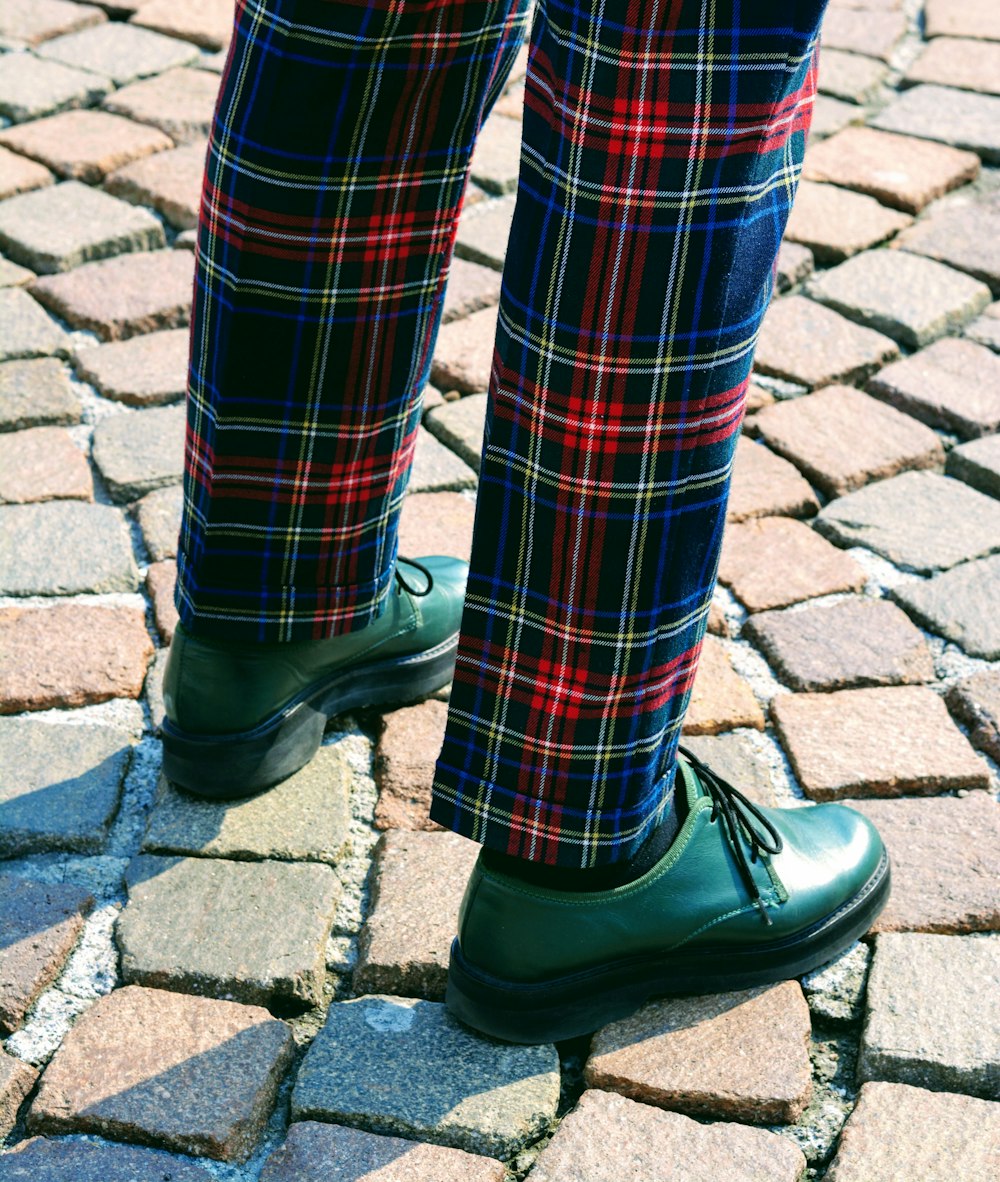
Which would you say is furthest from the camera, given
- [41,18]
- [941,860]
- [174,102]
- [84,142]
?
[41,18]

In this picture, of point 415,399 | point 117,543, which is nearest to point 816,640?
point 415,399

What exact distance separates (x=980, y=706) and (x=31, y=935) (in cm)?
122

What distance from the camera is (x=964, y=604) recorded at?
7.08ft

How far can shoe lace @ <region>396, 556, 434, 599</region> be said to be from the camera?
1.89 m

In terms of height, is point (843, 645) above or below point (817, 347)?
below

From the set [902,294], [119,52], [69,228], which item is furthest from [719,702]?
[119,52]

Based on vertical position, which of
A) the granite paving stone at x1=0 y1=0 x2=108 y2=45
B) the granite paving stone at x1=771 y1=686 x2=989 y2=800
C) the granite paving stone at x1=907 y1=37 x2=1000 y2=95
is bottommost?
the granite paving stone at x1=771 y1=686 x2=989 y2=800

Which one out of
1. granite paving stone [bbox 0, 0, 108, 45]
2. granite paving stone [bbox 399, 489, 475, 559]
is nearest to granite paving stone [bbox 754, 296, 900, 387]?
granite paving stone [bbox 399, 489, 475, 559]

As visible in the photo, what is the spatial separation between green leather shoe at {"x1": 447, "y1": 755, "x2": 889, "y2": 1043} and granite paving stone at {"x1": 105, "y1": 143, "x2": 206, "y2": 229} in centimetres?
191

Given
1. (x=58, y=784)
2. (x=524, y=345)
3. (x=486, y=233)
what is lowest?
(x=58, y=784)

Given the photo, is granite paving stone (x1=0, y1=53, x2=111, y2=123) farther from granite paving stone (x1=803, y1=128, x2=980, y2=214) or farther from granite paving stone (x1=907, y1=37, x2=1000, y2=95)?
granite paving stone (x1=907, y1=37, x2=1000, y2=95)

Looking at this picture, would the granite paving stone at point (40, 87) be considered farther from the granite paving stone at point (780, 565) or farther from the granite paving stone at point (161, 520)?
the granite paving stone at point (780, 565)

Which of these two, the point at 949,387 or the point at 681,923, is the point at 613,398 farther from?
the point at 949,387

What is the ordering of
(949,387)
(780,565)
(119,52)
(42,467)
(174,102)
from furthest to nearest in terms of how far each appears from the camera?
(119,52) → (174,102) → (949,387) → (42,467) → (780,565)
